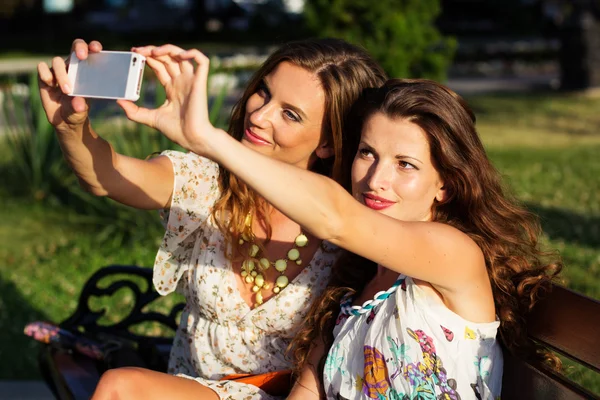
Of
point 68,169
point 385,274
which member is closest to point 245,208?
point 385,274

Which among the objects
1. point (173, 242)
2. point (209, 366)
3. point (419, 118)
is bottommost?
point (209, 366)

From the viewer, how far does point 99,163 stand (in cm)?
271

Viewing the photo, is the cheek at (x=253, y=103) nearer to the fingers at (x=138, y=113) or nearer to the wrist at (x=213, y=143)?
the fingers at (x=138, y=113)

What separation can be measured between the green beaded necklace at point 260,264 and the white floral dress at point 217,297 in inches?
1.4

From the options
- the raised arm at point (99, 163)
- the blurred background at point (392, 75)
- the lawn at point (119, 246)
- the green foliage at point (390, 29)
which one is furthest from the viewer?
the green foliage at point (390, 29)

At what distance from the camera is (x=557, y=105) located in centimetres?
1562

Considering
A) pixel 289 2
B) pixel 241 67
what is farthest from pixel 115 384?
pixel 289 2

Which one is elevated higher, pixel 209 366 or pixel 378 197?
pixel 378 197

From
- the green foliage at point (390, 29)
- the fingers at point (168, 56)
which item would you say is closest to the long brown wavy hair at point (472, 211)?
the fingers at point (168, 56)

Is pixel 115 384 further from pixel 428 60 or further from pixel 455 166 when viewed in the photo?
pixel 428 60

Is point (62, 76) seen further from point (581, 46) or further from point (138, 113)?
point (581, 46)

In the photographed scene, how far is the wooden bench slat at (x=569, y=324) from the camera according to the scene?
2248 mm

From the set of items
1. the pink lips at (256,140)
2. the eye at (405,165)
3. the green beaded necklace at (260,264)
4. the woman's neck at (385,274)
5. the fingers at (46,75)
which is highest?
the fingers at (46,75)

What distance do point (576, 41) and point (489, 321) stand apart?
607 inches
